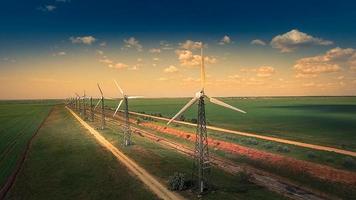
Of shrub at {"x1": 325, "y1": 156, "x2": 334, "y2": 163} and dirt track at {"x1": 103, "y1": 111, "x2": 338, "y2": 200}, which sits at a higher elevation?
shrub at {"x1": 325, "y1": 156, "x2": 334, "y2": 163}

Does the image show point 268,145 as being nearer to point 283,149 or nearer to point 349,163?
point 283,149

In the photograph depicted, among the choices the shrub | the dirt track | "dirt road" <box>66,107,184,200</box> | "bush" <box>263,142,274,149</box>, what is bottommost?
the dirt track

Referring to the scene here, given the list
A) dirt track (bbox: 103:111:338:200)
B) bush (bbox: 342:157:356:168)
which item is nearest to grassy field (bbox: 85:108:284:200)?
dirt track (bbox: 103:111:338:200)

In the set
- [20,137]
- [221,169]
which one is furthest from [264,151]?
[20,137]

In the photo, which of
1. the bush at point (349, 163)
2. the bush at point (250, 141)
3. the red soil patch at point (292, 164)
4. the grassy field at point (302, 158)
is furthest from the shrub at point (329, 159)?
the bush at point (250, 141)

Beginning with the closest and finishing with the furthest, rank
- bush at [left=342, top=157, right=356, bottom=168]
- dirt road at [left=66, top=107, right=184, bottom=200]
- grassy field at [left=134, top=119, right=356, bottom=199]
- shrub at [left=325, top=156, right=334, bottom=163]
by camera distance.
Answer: dirt road at [left=66, top=107, right=184, bottom=200] < grassy field at [left=134, top=119, right=356, bottom=199] < bush at [left=342, top=157, right=356, bottom=168] < shrub at [left=325, top=156, right=334, bottom=163]

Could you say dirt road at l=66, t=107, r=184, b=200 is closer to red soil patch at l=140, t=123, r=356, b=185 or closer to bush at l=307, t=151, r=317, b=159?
red soil patch at l=140, t=123, r=356, b=185

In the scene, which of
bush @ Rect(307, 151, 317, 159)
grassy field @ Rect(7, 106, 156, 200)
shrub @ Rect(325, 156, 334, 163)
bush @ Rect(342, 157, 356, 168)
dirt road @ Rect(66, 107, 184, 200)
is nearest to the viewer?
dirt road @ Rect(66, 107, 184, 200)
